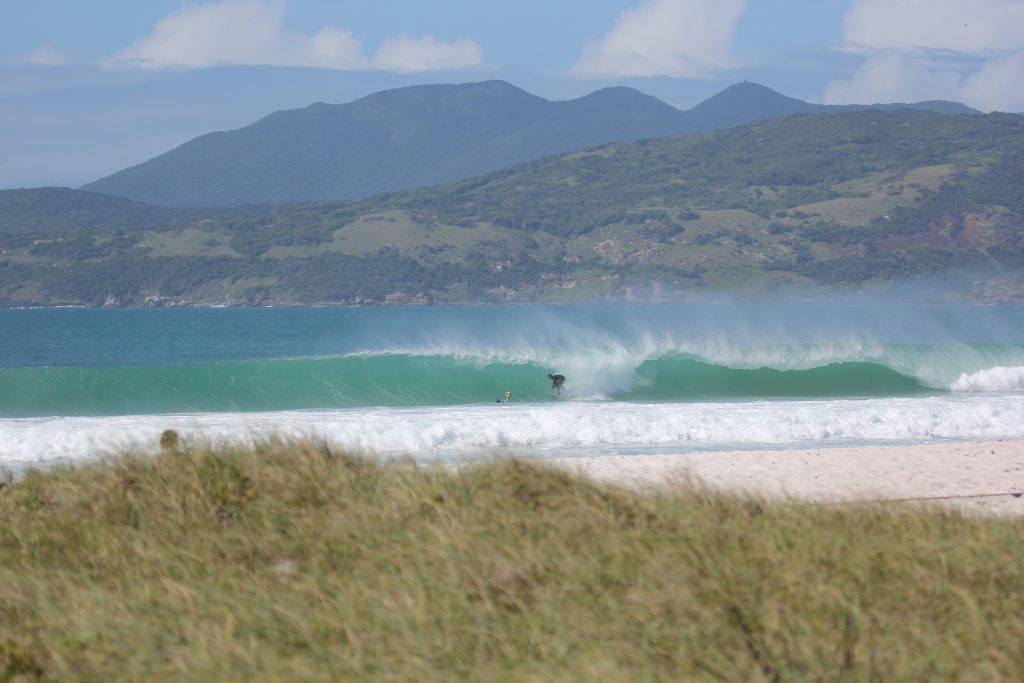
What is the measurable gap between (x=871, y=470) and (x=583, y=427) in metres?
6.31

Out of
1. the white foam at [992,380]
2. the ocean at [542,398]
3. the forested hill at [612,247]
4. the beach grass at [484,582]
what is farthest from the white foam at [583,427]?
the forested hill at [612,247]

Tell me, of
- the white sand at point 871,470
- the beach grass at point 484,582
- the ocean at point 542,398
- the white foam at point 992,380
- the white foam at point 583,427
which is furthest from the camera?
the white foam at point 992,380

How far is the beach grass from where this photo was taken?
4.85m

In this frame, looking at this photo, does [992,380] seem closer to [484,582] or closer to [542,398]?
[542,398]

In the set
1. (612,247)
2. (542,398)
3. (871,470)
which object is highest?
(612,247)

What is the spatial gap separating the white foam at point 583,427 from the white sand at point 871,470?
2705mm

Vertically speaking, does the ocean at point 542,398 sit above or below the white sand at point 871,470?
below

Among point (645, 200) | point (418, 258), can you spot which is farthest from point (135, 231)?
point (645, 200)

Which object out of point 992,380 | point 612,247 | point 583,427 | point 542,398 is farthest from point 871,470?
point 612,247

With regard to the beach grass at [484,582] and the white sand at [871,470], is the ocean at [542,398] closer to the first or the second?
the beach grass at [484,582]

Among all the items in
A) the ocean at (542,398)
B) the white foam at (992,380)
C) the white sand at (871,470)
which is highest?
the white sand at (871,470)

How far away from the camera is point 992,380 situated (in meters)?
30.4

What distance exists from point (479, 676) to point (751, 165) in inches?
7859

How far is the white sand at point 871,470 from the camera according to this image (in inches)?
412
